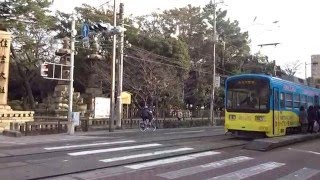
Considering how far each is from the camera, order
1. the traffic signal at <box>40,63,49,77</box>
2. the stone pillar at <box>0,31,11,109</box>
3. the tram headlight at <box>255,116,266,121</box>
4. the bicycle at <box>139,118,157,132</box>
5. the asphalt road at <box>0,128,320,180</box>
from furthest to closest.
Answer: the bicycle at <box>139,118,157,132</box> → the stone pillar at <box>0,31,11,109</box> → the traffic signal at <box>40,63,49,77</box> → the tram headlight at <box>255,116,266,121</box> → the asphalt road at <box>0,128,320,180</box>

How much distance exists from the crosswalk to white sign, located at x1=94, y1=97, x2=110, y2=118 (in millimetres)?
13793

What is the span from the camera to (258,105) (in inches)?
778

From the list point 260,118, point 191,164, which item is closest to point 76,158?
point 191,164

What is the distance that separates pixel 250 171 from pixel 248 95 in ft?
28.8

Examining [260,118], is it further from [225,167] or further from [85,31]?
[85,31]

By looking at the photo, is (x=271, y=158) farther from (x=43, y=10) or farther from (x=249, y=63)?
(x=249, y=63)

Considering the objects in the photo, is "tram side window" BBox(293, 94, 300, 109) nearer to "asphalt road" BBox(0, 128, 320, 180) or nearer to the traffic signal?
"asphalt road" BBox(0, 128, 320, 180)

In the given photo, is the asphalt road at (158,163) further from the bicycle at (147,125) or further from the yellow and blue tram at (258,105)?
the bicycle at (147,125)

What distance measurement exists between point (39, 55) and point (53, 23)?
508 cm

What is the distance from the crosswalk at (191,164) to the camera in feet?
35.5

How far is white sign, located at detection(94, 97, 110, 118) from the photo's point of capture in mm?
29691

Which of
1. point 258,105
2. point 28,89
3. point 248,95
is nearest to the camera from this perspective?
point 258,105

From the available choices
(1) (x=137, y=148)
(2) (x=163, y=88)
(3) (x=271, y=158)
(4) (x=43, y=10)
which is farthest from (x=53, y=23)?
(3) (x=271, y=158)

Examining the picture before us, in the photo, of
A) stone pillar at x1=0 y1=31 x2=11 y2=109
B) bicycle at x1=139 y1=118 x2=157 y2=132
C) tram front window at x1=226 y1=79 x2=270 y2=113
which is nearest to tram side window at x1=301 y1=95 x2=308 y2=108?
tram front window at x1=226 y1=79 x2=270 y2=113
